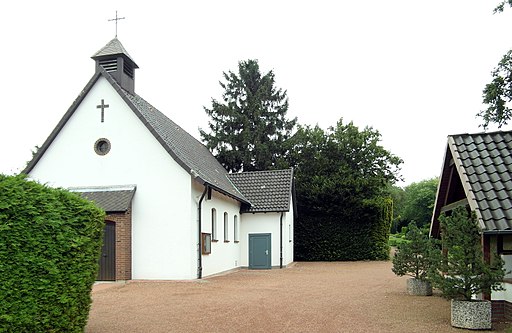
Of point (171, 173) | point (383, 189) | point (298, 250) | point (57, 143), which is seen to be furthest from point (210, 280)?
point (383, 189)

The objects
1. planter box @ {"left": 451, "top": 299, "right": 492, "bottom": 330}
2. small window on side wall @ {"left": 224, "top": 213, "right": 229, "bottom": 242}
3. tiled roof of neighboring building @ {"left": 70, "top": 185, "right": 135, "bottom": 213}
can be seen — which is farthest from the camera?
small window on side wall @ {"left": 224, "top": 213, "right": 229, "bottom": 242}

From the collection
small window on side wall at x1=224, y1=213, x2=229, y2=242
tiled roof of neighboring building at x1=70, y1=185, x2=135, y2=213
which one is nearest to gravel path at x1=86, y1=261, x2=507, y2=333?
tiled roof of neighboring building at x1=70, y1=185, x2=135, y2=213

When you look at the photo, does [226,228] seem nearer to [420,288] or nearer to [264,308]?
[420,288]

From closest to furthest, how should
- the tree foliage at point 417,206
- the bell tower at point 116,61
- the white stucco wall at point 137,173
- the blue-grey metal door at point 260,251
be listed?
the white stucco wall at point 137,173 < the bell tower at point 116,61 < the blue-grey metal door at point 260,251 < the tree foliage at point 417,206

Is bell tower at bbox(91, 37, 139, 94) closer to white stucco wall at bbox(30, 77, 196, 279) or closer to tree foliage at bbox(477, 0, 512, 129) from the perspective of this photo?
white stucco wall at bbox(30, 77, 196, 279)

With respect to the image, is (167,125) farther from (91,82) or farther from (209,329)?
(209,329)

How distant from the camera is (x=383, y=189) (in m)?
32.4

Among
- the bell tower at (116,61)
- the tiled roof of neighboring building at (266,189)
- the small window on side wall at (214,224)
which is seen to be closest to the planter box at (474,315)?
the small window on side wall at (214,224)

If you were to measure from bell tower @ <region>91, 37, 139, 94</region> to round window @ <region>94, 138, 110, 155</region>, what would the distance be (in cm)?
261

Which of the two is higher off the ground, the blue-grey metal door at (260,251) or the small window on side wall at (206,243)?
the small window on side wall at (206,243)

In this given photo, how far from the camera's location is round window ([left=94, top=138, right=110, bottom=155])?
64.0ft

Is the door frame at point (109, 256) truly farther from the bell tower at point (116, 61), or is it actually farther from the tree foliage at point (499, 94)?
the tree foliage at point (499, 94)

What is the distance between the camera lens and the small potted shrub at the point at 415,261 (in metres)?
13.9

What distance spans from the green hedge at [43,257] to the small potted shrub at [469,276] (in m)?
6.33
